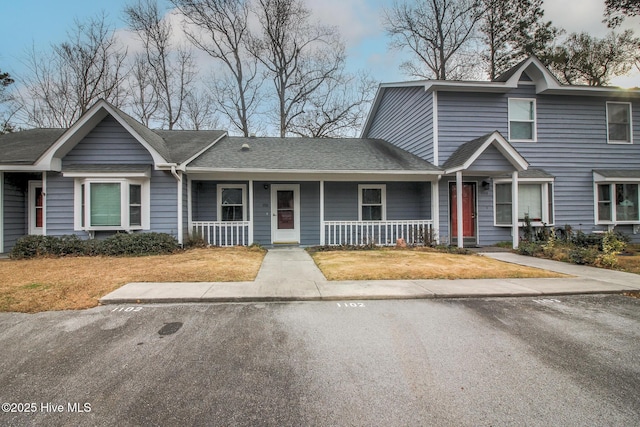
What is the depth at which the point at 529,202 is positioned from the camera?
1115cm

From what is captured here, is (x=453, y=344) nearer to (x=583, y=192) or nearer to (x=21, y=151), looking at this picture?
(x=583, y=192)

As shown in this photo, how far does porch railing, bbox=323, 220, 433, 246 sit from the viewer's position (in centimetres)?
1071

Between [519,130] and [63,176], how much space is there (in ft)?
51.4

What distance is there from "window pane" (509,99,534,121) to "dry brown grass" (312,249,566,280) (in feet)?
20.5

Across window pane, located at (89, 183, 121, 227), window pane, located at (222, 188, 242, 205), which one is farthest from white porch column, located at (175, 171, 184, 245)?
Answer: window pane, located at (222, 188, 242, 205)

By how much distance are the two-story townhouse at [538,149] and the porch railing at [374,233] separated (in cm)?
64

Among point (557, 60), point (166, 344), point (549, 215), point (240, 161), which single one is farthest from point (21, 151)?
point (557, 60)

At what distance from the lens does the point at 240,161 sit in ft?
35.3

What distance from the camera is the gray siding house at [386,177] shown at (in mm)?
9445

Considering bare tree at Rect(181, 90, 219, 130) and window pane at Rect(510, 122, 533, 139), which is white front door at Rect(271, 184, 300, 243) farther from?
bare tree at Rect(181, 90, 219, 130)

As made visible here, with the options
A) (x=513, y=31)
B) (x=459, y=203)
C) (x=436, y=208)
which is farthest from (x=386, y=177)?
(x=513, y=31)

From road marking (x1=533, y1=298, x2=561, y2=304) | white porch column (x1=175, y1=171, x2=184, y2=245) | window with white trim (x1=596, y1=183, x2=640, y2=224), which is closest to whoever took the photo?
road marking (x1=533, y1=298, x2=561, y2=304)

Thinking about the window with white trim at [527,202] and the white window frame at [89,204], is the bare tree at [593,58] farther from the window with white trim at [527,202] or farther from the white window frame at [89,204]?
the white window frame at [89,204]

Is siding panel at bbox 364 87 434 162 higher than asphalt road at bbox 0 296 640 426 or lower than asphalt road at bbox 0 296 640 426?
higher
